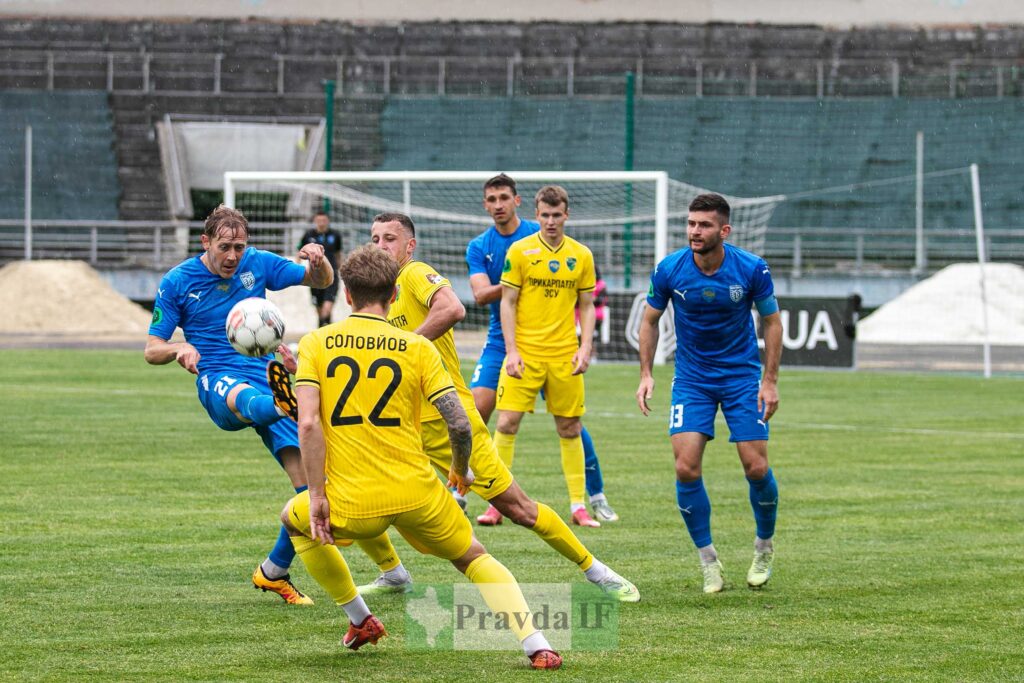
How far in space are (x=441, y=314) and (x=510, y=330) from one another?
2.08 metres

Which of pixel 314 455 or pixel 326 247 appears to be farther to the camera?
pixel 326 247

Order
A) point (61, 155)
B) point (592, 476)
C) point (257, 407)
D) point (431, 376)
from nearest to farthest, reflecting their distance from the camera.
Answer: point (431, 376), point (257, 407), point (592, 476), point (61, 155)

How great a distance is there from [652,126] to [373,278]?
118 feet

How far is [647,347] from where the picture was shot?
7.84m

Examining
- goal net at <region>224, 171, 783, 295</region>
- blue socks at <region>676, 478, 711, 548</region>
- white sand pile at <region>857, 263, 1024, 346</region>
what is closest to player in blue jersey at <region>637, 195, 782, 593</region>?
blue socks at <region>676, 478, 711, 548</region>

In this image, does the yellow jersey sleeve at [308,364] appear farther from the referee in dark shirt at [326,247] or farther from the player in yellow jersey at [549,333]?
the referee in dark shirt at [326,247]

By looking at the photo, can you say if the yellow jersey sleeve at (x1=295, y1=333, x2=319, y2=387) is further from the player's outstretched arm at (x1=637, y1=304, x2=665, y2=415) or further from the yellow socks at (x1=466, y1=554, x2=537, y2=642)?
the player's outstretched arm at (x1=637, y1=304, x2=665, y2=415)

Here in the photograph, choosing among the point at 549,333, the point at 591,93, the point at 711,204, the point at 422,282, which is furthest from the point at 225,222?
the point at 591,93

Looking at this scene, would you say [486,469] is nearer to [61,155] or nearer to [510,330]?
[510,330]

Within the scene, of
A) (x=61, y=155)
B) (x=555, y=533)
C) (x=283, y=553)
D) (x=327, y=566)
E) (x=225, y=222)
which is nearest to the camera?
(x=327, y=566)

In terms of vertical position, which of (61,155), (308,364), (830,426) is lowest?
(830,426)

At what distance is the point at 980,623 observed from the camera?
6562 millimetres

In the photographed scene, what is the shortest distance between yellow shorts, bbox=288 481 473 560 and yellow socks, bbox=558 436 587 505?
398cm

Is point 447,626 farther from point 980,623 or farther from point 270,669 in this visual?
point 980,623
